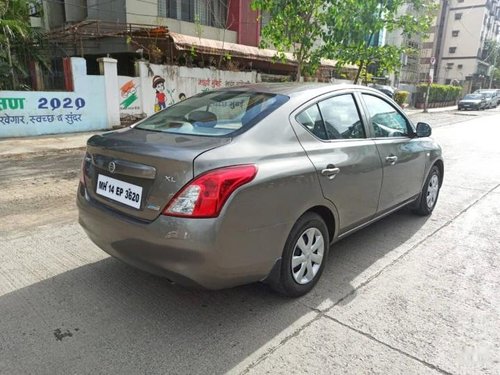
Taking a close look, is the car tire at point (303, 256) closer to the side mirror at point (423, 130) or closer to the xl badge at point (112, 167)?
the xl badge at point (112, 167)

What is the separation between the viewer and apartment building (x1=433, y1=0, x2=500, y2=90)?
194 ft

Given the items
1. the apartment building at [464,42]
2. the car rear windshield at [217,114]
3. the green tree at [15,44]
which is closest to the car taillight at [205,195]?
the car rear windshield at [217,114]

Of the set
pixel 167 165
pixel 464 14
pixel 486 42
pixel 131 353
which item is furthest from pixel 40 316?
pixel 486 42

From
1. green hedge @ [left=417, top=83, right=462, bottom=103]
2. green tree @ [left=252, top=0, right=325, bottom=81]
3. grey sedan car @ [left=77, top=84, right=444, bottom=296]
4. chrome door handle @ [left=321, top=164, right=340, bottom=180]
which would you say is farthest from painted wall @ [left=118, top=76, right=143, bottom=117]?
green hedge @ [left=417, top=83, right=462, bottom=103]

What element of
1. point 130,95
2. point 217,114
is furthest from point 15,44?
point 217,114

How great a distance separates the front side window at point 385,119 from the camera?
3875 millimetres

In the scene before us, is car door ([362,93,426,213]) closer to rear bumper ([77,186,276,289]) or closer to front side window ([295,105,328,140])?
front side window ([295,105,328,140])

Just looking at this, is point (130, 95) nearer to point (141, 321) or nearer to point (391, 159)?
point (391, 159)

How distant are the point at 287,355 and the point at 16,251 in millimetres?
2807

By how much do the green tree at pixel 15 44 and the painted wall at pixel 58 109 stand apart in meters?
1.33

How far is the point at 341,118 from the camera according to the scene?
3484 millimetres

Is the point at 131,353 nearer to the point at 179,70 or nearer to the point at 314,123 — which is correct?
the point at 314,123

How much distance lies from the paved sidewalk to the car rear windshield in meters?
6.87

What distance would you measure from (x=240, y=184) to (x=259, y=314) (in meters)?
1.02
